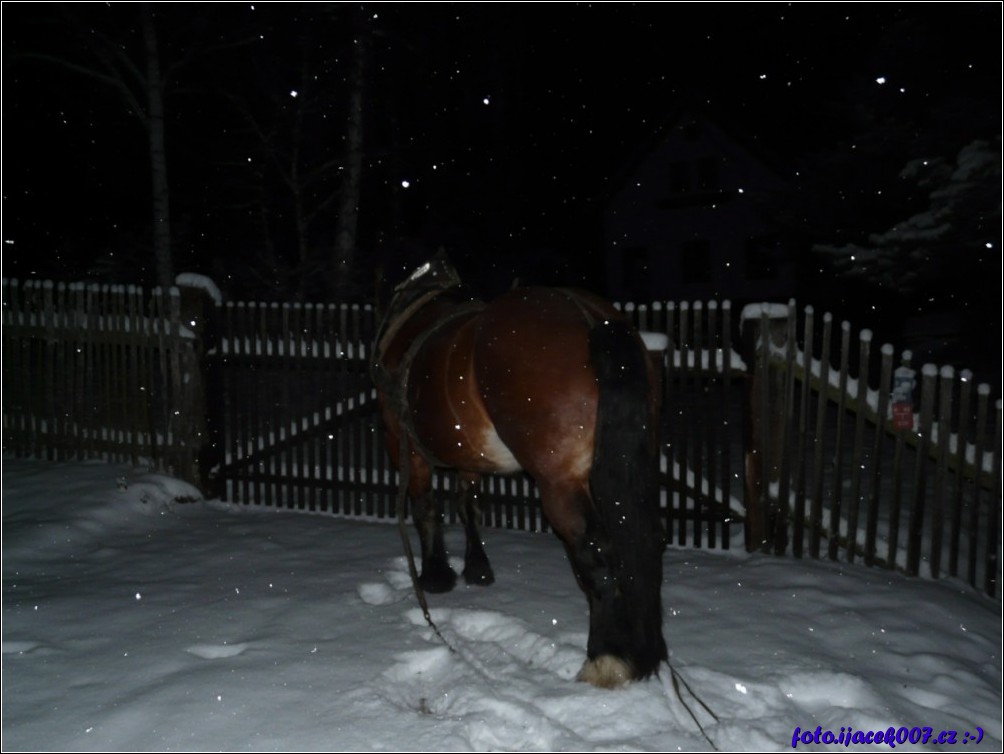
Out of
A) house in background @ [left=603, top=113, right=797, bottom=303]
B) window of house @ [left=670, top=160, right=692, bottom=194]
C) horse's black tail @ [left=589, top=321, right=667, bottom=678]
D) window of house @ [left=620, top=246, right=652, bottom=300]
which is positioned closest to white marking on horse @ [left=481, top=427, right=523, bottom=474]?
horse's black tail @ [left=589, top=321, right=667, bottom=678]

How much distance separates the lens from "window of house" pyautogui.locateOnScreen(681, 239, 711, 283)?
92.6 feet

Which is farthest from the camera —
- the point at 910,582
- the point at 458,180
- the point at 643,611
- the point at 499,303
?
the point at 458,180

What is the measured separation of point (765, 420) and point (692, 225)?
23865 mm

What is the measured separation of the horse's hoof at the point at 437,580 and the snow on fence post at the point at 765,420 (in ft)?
7.25

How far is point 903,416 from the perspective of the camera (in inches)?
196

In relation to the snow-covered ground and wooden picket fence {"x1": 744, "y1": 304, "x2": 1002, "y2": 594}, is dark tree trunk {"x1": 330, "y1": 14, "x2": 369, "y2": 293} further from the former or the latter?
wooden picket fence {"x1": 744, "y1": 304, "x2": 1002, "y2": 594}

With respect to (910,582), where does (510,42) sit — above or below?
above

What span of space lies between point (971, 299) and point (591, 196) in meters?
24.8

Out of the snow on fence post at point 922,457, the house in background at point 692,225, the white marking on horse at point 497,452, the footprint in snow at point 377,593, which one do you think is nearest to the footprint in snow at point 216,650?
the footprint in snow at point 377,593

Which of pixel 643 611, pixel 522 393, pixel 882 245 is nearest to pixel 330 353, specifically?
pixel 522 393

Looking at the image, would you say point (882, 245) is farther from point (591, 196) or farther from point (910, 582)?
point (591, 196)

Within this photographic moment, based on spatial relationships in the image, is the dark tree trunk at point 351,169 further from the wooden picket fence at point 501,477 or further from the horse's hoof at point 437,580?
the horse's hoof at point 437,580

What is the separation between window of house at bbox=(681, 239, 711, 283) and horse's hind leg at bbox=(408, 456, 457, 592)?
24966mm

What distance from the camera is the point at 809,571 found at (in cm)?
507
